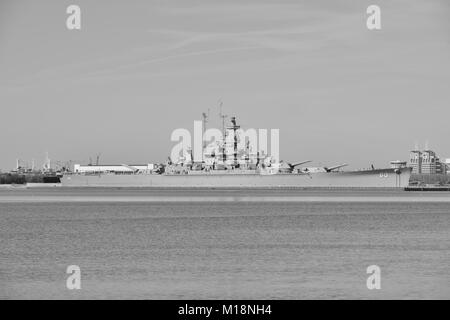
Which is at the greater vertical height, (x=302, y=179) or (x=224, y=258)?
(x=302, y=179)

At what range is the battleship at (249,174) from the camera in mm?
146625

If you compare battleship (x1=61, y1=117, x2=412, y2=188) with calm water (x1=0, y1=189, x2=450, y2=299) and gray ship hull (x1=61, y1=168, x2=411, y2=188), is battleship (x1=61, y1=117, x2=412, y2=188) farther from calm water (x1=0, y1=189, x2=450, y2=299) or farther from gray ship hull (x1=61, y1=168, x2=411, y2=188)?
calm water (x1=0, y1=189, x2=450, y2=299)

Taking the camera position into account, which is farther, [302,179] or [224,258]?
[302,179]

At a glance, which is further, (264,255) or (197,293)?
(264,255)

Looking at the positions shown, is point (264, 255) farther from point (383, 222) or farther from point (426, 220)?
point (426, 220)

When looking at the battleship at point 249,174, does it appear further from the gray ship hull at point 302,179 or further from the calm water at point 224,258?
the calm water at point 224,258

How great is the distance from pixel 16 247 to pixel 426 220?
32.7 meters

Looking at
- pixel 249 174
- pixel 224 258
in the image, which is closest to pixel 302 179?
pixel 249 174

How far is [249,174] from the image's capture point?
14750 centimetres

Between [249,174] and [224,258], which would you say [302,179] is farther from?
[224,258]

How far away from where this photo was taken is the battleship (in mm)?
146625

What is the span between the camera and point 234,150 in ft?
500
